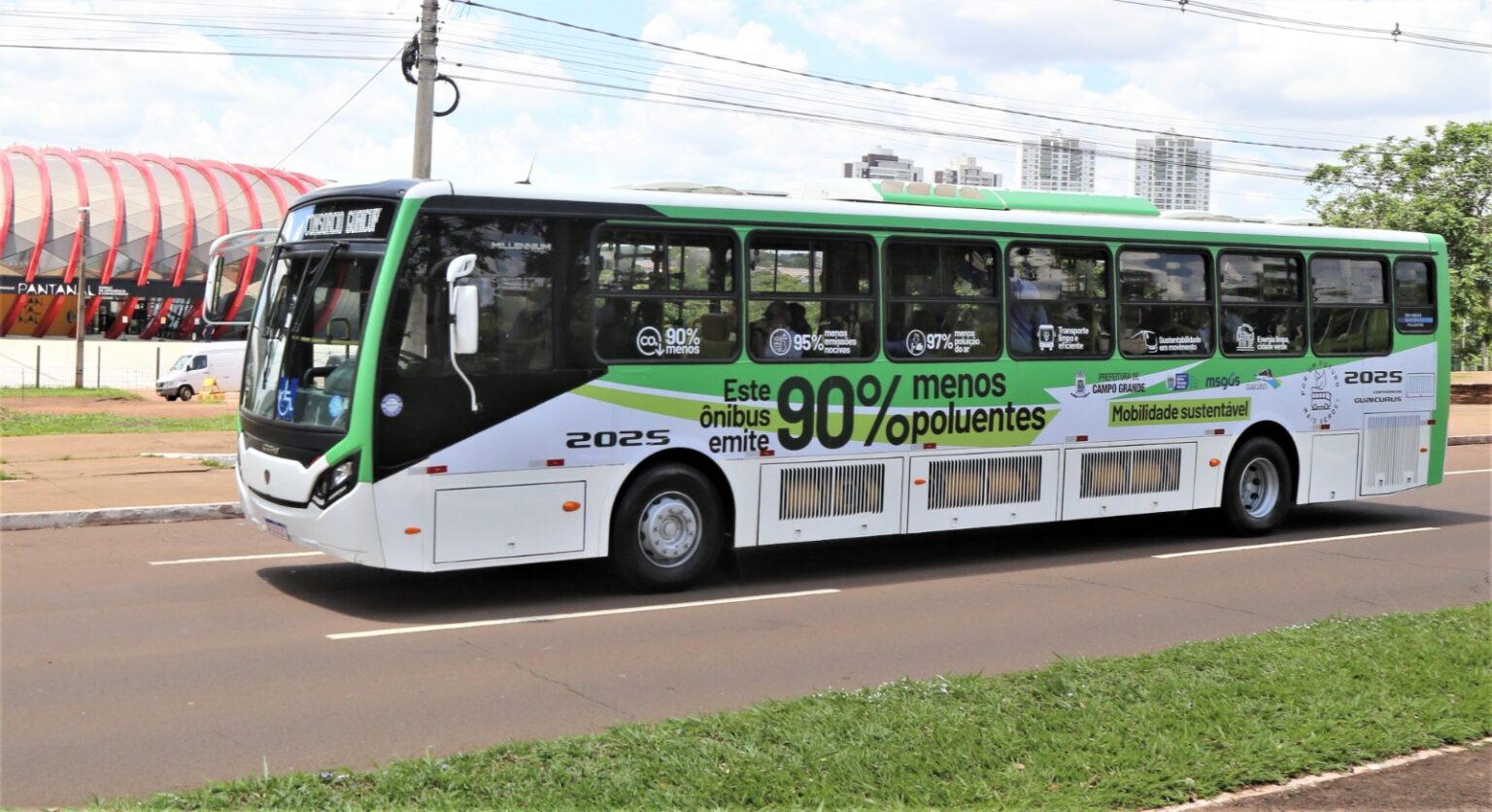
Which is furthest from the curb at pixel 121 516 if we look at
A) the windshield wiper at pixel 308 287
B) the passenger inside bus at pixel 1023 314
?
the passenger inside bus at pixel 1023 314

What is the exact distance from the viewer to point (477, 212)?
9766 millimetres

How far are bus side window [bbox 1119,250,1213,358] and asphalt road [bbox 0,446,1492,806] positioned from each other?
6.23ft

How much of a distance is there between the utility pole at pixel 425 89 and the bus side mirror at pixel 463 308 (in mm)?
9495

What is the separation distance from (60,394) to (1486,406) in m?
35.5

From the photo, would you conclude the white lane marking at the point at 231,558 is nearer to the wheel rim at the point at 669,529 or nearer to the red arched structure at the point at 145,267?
the wheel rim at the point at 669,529

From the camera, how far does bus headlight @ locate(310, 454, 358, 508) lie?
9367 millimetres

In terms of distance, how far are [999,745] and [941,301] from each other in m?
6.27

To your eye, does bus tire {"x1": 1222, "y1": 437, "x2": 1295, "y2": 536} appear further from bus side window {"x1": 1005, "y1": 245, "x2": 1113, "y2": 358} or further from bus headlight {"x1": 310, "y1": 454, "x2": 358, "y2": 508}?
bus headlight {"x1": 310, "y1": 454, "x2": 358, "y2": 508}

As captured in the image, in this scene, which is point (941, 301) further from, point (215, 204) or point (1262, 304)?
point (215, 204)

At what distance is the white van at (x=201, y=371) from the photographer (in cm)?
4044

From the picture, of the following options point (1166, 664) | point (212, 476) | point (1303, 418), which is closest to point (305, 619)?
point (1166, 664)

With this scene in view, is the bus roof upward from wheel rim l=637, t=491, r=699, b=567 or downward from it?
upward

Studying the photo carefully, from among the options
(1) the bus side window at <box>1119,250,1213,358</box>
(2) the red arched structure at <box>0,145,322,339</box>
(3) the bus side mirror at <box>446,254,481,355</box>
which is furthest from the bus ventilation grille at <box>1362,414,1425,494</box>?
(2) the red arched structure at <box>0,145,322,339</box>

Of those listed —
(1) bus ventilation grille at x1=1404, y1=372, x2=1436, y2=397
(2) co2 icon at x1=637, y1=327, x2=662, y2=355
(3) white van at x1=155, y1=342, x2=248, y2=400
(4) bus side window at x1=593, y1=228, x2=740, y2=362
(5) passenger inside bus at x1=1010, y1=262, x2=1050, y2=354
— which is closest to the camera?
(4) bus side window at x1=593, y1=228, x2=740, y2=362
